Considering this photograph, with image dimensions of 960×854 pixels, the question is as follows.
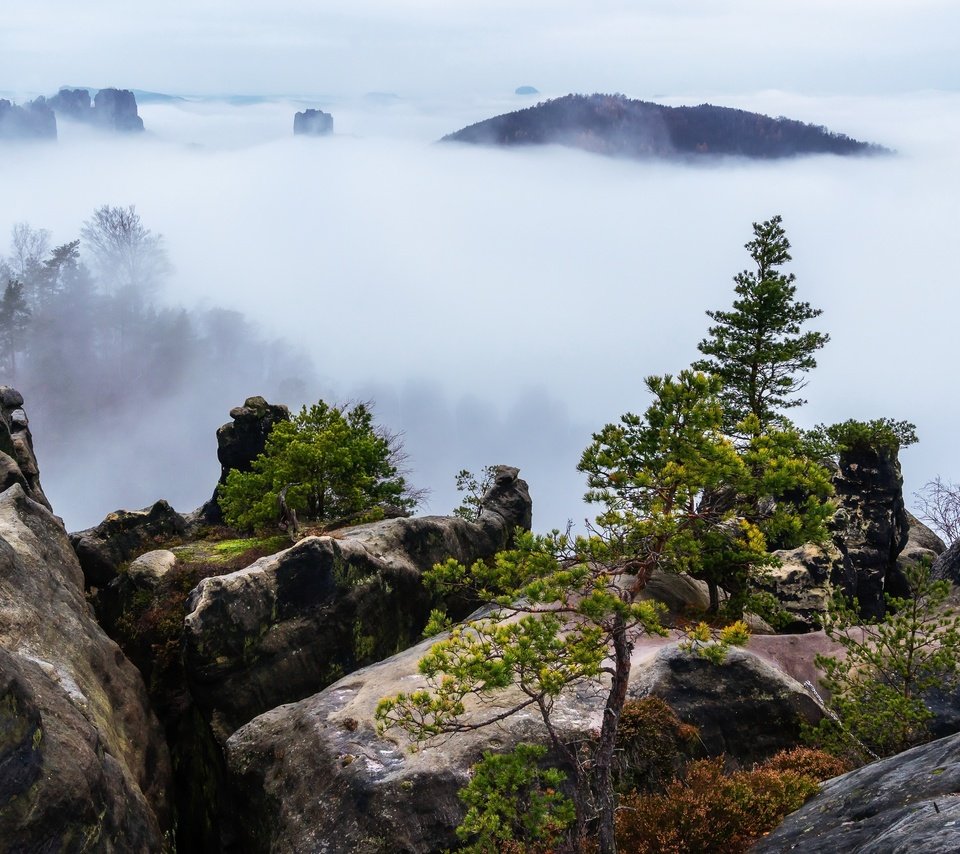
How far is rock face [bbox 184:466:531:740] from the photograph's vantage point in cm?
2653

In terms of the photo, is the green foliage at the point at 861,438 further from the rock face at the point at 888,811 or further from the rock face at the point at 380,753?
the rock face at the point at 888,811

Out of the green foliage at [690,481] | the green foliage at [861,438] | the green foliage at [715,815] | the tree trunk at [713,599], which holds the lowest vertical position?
the tree trunk at [713,599]

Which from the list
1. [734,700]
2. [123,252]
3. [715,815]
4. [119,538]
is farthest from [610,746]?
[123,252]

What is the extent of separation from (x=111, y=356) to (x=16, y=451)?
130691mm

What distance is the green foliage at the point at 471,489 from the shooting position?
47.6m

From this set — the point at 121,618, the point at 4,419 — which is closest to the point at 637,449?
the point at 121,618

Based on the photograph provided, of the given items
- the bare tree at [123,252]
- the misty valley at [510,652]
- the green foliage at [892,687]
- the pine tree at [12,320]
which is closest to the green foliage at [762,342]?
the misty valley at [510,652]

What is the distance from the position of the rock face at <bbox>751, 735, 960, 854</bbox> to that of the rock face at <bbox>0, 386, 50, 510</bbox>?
1121 inches

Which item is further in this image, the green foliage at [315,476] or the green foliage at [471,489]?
the green foliage at [471,489]

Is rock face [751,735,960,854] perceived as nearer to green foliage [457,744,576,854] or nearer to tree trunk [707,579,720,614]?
green foliage [457,744,576,854]

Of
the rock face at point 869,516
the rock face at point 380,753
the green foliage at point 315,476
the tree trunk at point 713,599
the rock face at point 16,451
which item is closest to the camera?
the rock face at point 380,753

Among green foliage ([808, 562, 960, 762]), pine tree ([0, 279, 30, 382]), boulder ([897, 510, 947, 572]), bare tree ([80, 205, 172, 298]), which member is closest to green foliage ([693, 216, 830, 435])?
boulder ([897, 510, 947, 572])

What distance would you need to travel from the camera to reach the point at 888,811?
1230cm

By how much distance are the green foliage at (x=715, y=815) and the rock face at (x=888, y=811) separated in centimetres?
Answer: 111
